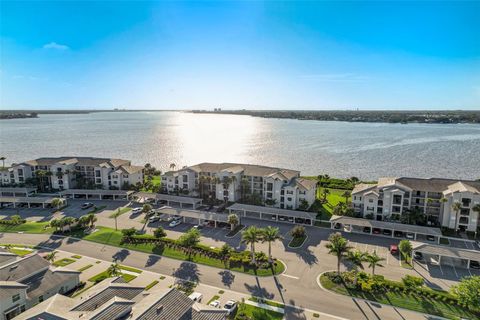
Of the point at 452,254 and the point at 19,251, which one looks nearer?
the point at 452,254

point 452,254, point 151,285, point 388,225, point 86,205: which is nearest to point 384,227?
point 388,225

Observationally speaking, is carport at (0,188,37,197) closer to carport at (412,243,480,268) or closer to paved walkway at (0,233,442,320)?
paved walkway at (0,233,442,320)

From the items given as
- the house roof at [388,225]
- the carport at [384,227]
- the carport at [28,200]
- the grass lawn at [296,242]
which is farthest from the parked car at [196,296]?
the carport at [28,200]

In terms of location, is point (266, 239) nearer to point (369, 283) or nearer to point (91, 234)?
point (369, 283)

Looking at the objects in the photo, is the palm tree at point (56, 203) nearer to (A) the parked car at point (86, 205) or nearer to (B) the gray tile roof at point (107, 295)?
(A) the parked car at point (86, 205)

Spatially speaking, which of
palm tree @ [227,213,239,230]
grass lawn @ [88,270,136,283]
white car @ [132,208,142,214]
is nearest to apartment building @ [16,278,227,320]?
grass lawn @ [88,270,136,283]

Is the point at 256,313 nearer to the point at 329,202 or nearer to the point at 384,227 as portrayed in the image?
the point at 384,227
